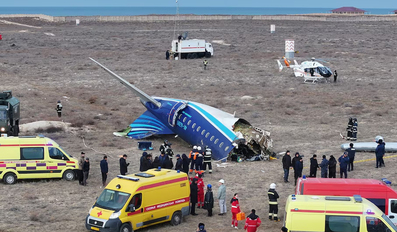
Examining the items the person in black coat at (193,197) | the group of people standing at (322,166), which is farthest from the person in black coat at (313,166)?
the person in black coat at (193,197)

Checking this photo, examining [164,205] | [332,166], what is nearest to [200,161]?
[332,166]

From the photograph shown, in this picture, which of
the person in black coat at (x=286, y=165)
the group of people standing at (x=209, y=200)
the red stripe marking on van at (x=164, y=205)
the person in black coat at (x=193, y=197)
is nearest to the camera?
the red stripe marking on van at (x=164, y=205)

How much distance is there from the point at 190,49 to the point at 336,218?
59222mm

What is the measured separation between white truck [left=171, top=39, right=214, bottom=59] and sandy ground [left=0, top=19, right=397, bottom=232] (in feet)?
8.36

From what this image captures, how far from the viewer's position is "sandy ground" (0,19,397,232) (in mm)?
23875

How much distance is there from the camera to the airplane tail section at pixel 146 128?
3434 centimetres

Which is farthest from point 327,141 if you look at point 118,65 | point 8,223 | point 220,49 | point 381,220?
point 220,49

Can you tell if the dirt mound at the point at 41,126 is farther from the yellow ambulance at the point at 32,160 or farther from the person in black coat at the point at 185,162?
the person in black coat at the point at 185,162

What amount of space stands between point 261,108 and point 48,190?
23413 millimetres

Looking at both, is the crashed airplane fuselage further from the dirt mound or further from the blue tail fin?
the dirt mound

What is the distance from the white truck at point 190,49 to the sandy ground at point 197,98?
255 centimetres

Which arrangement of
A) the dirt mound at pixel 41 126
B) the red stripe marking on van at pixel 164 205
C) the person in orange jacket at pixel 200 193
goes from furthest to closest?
the dirt mound at pixel 41 126, the person in orange jacket at pixel 200 193, the red stripe marking on van at pixel 164 205

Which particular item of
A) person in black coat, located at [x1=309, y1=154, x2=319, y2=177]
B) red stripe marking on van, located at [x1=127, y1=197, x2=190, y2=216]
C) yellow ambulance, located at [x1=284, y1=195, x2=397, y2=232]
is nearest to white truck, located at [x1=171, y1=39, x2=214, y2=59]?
person in black coat, located at [x1=309, y1=154, x2=319, y2=177]

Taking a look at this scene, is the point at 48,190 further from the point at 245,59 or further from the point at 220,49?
the point at 220,49
